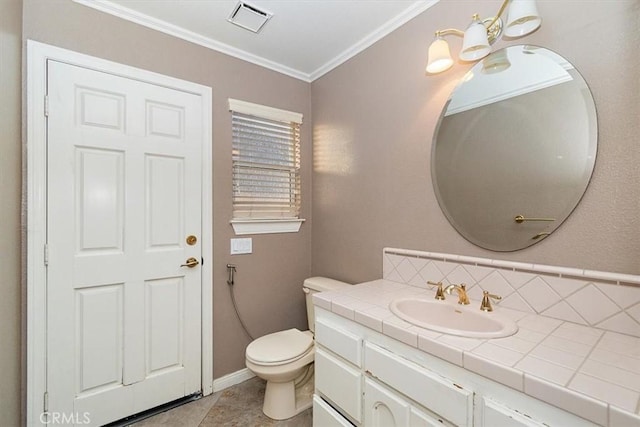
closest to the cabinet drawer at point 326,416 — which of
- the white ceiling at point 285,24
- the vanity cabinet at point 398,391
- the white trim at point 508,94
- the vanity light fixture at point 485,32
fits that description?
the vanity cabinet at point 398,391

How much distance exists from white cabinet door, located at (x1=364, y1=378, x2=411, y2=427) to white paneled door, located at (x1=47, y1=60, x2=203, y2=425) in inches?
51.2

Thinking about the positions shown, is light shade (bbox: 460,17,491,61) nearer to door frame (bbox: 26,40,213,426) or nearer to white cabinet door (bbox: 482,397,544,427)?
white cabinet door (bbox: 482,397,544,427)

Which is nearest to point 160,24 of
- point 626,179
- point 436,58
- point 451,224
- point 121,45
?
point 121,45

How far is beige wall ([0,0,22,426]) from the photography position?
1175mm

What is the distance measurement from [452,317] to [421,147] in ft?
3.03

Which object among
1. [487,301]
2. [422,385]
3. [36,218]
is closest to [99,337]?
[36,218]

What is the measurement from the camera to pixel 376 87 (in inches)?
75.9

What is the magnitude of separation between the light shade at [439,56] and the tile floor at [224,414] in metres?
2.11

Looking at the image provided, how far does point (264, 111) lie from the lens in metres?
2.25

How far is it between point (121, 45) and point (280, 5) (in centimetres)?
98

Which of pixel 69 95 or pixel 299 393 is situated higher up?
pixel 69 95

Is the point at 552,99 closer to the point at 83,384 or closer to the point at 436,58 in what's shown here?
the point at 436,58

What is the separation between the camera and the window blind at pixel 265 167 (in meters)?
2.16

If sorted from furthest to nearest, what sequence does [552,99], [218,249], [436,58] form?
[218,249], [436,58], [552,99]
